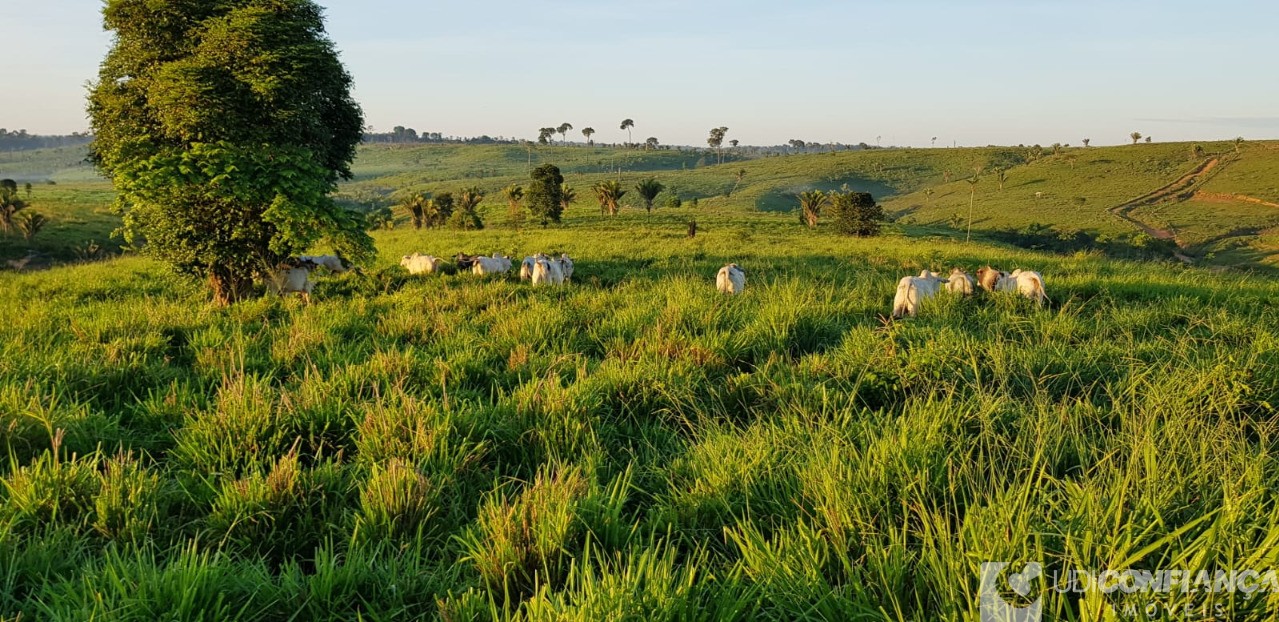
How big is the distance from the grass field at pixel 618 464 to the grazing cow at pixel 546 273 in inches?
178

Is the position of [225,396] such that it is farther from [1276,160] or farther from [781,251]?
[1276,160]

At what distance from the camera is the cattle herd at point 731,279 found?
8.84 metres

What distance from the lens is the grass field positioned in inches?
86.7

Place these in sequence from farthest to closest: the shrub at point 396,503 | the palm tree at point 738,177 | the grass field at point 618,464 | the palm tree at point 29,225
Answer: the palm tree at point 738,177
the palm tree at point 29,225
the shrub at point 396,503
the grass field at point 618,464

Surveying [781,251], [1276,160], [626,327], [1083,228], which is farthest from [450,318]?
[1276,160]

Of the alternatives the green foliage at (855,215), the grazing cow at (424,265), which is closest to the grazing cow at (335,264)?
the grazing cow at (424,265)

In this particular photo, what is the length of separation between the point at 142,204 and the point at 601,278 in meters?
8.04

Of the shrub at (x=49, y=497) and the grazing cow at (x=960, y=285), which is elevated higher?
the grazing cow at (x=960, y=285)

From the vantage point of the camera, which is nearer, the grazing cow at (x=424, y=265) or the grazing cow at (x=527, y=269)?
the grazing cow at (x=527, y=269)

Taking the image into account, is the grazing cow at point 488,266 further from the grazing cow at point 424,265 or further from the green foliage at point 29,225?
the green foliage at point 29,225

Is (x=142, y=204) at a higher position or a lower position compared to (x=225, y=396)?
higher

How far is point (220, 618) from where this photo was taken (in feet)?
6.81

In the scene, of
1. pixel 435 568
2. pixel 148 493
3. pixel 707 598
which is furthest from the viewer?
pixel 148 493

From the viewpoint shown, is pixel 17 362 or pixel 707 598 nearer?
pixel 707 598
